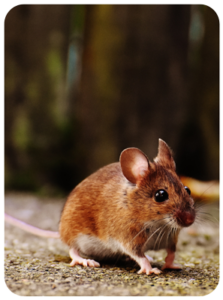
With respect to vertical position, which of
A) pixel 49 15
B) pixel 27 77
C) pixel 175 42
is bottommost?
pixel 27 77

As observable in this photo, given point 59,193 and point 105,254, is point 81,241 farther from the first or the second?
point 59,193

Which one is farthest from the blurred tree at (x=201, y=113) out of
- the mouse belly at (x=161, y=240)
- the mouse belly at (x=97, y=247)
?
the mouse belly at (x=97, y=247)

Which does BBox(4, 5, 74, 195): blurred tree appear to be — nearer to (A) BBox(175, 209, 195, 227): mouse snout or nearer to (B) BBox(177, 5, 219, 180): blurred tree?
(B) BBox(177, 5, 219, 180): blurred tree

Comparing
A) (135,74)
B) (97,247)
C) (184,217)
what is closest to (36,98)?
(135,74)

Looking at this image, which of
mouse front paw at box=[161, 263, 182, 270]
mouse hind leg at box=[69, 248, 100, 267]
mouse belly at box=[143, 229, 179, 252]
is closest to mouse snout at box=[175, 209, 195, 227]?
mouse belly at box=[143, 229, 179, 252]

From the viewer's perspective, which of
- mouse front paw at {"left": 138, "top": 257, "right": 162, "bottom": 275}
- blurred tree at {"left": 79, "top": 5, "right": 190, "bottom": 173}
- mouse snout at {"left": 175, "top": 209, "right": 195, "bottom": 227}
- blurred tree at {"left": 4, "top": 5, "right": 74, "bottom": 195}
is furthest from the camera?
blurred tree at {"left": 4, "top": 5, "right": 74, "bottom": 195}

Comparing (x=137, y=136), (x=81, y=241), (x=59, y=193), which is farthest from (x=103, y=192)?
(x=59, y=193)

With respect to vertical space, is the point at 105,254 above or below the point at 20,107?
below

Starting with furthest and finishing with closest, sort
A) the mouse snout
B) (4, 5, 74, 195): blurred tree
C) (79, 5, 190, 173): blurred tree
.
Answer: (4, 5, 74, 195): blurred tree
(79, 5, 190, 173): blurred tree
the mouse snout

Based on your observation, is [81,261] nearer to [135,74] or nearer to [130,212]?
[130,212]
